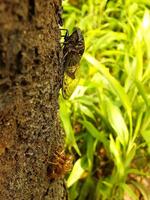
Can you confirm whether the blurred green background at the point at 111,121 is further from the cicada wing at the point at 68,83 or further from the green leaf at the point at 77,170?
the cicada wing at the point at 68,83

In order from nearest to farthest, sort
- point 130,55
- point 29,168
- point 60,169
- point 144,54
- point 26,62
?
point 26,62, point 29,168, point 60,169, point 130,55, point 144,54

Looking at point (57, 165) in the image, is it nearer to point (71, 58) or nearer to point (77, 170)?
point (71, 58)

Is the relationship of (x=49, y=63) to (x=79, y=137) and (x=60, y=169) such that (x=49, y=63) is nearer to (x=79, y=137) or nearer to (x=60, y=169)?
(x=60, y=169)

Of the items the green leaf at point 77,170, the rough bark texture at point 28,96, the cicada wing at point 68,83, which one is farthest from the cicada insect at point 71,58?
the green leaf at point 77,170

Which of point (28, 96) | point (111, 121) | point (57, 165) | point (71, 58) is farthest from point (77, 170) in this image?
point (28, 96)

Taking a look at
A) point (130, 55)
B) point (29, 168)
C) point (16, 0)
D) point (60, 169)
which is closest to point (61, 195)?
point (60, 169)

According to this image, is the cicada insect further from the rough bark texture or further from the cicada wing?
the rough bark texture
